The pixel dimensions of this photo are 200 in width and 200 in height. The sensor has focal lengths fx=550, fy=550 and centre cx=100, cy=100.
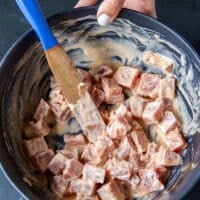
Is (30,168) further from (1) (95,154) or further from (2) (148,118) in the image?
(2) (148,118)


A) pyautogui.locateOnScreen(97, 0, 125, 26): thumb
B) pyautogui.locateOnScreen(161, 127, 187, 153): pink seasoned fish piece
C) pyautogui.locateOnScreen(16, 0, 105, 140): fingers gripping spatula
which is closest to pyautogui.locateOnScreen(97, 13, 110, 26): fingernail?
pyautogui.locateOnScreen(97, 0, 125, 26): thumb

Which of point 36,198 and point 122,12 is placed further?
point 122,12

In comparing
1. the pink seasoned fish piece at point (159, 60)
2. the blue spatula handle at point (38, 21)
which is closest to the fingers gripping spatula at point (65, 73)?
the blue spatula handle at point (38, 21)

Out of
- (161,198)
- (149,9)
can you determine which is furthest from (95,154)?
(149,9)

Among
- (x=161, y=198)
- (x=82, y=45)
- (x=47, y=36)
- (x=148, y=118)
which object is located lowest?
(x=161, y=198)

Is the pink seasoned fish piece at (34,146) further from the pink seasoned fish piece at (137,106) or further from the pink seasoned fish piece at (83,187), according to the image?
the pink seasoned fish piece at (137,106)
